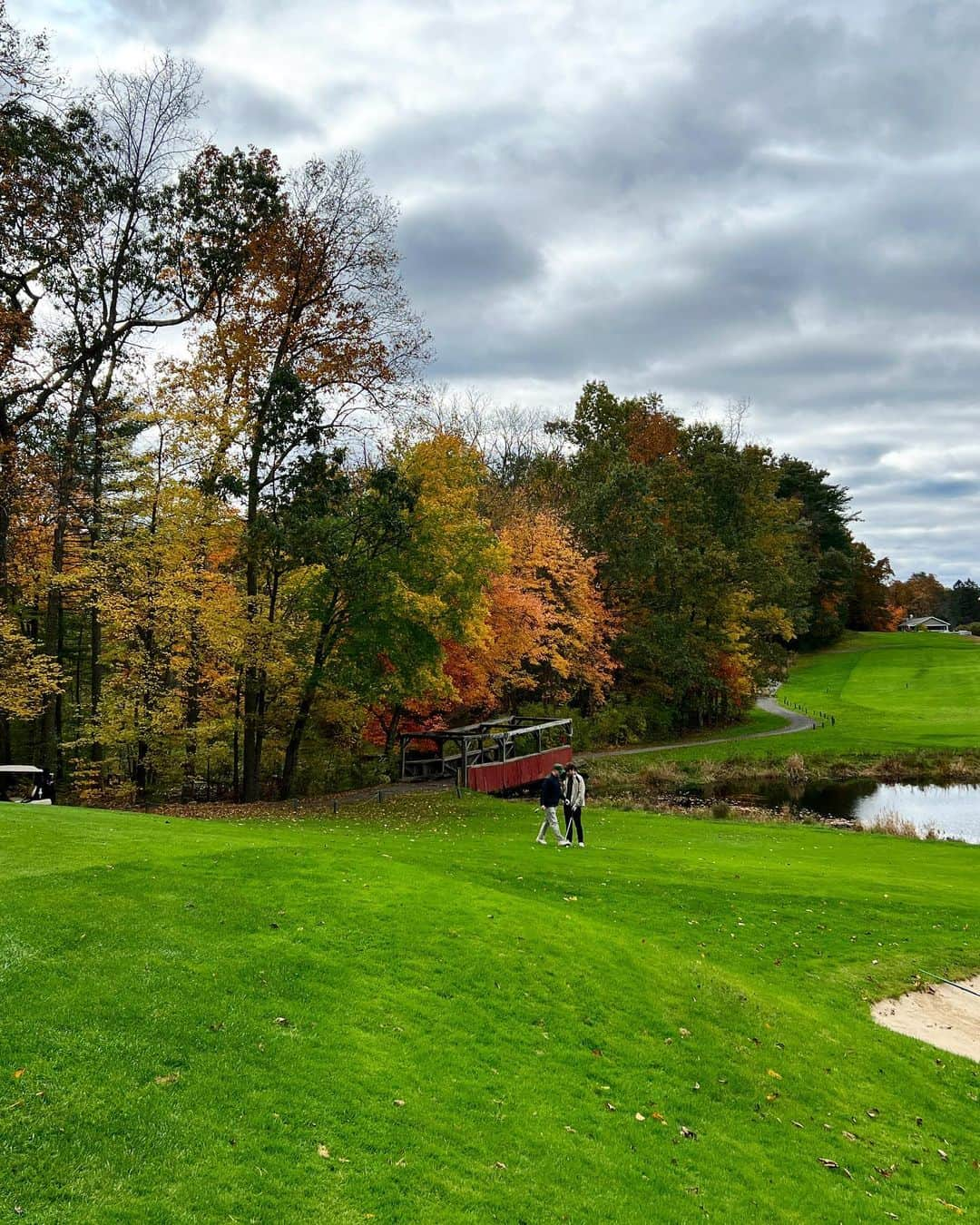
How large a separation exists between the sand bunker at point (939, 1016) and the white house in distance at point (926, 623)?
137 m

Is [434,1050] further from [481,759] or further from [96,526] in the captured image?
[96,526]

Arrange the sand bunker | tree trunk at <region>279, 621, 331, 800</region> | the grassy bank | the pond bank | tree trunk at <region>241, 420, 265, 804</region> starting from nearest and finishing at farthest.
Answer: the sand bunker, tree trunk at <region>241, 420, 265, 804</region>, tree trunk at <region>279, 621, 331, 800</region>, the pond bank, the grassy bank

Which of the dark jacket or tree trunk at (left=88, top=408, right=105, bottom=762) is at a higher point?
tree trunk at (left=88, top=408, right=105, bottom=762)

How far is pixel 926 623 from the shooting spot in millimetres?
140250

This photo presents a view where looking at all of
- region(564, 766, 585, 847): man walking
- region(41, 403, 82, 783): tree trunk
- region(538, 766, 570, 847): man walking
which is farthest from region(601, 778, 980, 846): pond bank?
region(41, 403, 82, 783): tree trunk

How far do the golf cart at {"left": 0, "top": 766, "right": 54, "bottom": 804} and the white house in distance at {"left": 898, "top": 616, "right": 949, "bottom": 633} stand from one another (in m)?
138

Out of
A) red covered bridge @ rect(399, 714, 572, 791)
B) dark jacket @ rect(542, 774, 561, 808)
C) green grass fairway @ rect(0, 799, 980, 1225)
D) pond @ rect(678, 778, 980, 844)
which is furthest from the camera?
pond @ rect(678, 778, 980, 844)

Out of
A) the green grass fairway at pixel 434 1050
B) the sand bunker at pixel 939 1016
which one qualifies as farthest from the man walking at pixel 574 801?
the sand bunker at pixel 939 1016

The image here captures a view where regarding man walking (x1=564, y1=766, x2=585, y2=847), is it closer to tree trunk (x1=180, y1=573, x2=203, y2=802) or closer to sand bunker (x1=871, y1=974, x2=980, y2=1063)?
sand bunker (x1=871, y1=974, x2=980, y2=1063)

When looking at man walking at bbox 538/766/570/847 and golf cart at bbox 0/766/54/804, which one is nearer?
man walking at bbox 538/766/570/847

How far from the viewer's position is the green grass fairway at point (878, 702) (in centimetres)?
4428

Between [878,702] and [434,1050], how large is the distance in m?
61.8

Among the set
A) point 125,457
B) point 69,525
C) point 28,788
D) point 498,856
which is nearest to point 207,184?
point 125,457

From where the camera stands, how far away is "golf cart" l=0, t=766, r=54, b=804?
71.1ft
